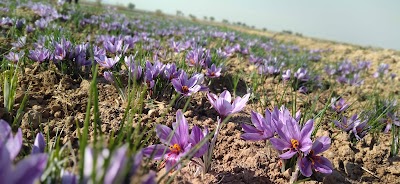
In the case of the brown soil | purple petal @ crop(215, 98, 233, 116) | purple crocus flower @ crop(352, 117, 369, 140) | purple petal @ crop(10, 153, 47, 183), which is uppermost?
purple petal @ crop(10, 153, 47, 183)

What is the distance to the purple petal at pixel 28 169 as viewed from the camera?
0.63 metres

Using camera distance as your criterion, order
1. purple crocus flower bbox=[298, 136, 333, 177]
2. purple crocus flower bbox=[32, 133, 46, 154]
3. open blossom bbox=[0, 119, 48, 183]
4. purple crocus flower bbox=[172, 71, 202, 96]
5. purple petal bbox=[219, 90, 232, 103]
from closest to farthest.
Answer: open blossom bbox=[0, 119, 48, 183]
purple crocus flower bbox=[32, 133, 46, 154]
purple crocus flower bbox=[298, 136, 333, 177]
purple petal bbox=[219, 90, 232, 103]
purple crocus flower bbox=[172, 71, 202, 96]

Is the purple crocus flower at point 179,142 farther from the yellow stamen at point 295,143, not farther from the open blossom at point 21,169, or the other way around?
the open blossom at point 21,169

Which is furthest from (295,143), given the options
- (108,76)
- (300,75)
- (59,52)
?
(300,75)

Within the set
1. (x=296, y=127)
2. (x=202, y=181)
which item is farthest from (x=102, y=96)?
(x=296, y=127)

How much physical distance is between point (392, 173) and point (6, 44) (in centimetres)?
331

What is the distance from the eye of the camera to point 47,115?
1.88 meters

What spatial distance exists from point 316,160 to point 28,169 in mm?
1135

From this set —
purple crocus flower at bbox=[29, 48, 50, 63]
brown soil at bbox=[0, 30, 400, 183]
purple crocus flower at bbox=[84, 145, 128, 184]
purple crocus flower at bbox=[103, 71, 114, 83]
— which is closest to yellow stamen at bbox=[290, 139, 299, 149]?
brown soil at bbox=[0, 30, 400, 183]

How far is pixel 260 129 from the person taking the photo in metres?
1.43

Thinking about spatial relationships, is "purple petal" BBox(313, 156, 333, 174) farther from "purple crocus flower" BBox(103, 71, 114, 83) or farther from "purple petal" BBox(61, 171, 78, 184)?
"purple crocus flower" BBox(103, 71, 114, 83)

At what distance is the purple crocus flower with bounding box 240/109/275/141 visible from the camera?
139 centimetres

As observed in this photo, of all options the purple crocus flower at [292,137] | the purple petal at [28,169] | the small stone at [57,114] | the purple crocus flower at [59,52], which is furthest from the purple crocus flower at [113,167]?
the purple crocus flower at [59,52]

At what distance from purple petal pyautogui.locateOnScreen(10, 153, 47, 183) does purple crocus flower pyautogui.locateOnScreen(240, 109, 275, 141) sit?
88 centimetres
